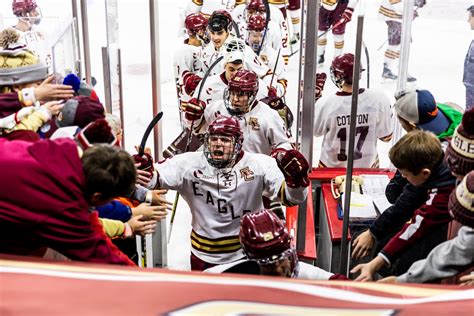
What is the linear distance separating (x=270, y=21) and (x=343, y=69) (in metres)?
2.12

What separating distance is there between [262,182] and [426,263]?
940 mm

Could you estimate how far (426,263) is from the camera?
1.72m

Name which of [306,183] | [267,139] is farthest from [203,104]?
[306,183]

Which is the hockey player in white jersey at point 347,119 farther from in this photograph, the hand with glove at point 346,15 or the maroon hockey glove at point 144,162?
the hand with glove at point 346,15

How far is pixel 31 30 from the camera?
3.80m

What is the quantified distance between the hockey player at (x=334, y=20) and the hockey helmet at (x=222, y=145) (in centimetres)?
362

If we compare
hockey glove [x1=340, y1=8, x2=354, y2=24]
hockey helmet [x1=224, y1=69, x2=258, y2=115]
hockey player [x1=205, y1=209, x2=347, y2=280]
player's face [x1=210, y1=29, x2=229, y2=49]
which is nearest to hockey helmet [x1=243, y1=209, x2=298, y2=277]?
hockey player [x1=205, y1=209, x2=347, y2=280]

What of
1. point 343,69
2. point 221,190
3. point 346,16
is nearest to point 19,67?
point 221,190

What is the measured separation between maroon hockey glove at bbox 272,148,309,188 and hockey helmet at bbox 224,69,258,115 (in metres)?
0.78

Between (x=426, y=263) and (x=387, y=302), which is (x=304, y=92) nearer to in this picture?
(x=426, y=263)

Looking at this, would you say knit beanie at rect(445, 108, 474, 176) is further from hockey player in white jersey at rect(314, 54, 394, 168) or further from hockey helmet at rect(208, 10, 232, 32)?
hockey helmet at rect(208, 10, 232, 32)

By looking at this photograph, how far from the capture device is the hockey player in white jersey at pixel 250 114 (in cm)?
313

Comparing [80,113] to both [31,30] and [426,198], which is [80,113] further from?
[31,30]

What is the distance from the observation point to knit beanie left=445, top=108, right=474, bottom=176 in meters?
1.77
